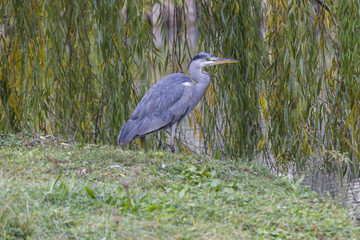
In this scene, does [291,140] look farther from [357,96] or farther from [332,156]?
[357,96]

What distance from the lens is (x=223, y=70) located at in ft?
16.9

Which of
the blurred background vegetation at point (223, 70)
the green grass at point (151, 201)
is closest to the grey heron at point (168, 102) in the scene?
the blurred background vegetation at point (223, 70)

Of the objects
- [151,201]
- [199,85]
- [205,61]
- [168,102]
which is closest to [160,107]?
[168,102]

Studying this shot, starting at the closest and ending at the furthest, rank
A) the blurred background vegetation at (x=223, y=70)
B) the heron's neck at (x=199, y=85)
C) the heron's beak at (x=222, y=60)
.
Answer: the blurred background vegetation at (x=223, y=70), the heron's beak at (x=222, y=60), the heron's neck at (x=199, y=85)

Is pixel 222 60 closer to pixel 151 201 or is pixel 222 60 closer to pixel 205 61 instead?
pixel 205 61

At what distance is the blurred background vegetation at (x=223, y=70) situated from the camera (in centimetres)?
471

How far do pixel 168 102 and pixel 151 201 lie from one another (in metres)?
2.06

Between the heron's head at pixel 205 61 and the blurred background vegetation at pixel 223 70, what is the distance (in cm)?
13

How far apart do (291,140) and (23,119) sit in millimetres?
2665

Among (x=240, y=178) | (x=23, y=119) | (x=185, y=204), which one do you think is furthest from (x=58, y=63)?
(x=185, y=204)

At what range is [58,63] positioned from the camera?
5.10 meters

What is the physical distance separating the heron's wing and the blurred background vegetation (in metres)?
0.20

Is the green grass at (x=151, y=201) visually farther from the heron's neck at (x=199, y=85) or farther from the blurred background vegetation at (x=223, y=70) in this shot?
the heron's neck at (x=199, y=85)

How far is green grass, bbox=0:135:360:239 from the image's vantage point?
8.84 ft
